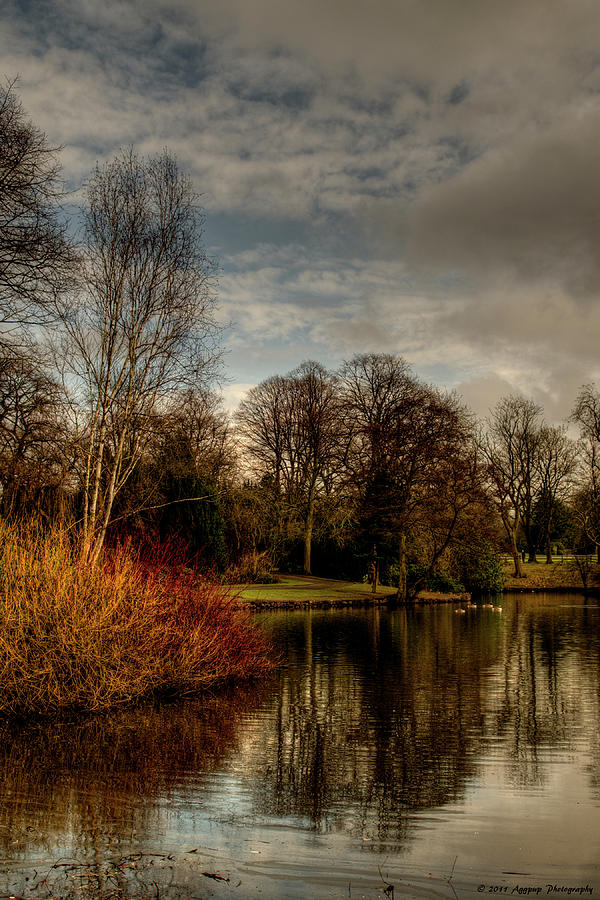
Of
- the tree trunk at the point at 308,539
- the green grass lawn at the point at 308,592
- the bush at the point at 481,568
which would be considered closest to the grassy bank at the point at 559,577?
the bush at the point at 481,568

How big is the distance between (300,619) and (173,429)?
950 cm

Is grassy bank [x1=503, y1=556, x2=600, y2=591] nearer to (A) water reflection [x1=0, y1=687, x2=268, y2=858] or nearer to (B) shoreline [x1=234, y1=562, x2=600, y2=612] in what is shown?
(B) shoreline [x1=234, y1=562, x2=600, y2=612]

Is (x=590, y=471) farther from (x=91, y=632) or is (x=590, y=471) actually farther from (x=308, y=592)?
(x=91, y=632)

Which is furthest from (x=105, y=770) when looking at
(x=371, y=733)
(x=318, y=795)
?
(x=371, y=733)

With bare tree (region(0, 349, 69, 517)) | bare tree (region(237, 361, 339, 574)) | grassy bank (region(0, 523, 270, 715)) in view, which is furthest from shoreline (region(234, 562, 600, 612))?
grassy bank (region(0, 523, 270, 715))

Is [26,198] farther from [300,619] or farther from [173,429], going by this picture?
[300,619]

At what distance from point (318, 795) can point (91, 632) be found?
427 cm

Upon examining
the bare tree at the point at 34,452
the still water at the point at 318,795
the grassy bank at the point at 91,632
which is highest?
the bare tree at the point at 34,452

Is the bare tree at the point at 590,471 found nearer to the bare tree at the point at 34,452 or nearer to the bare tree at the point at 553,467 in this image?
the bare tree at the point at 553,467

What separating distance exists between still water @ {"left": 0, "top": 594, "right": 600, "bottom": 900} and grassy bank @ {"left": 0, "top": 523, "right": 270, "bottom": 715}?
0.49m

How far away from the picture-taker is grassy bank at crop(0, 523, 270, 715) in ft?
31.9

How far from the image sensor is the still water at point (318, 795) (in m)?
4.95

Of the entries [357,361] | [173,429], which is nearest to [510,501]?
[357,361]

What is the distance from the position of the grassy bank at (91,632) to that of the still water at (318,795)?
0.49 m
